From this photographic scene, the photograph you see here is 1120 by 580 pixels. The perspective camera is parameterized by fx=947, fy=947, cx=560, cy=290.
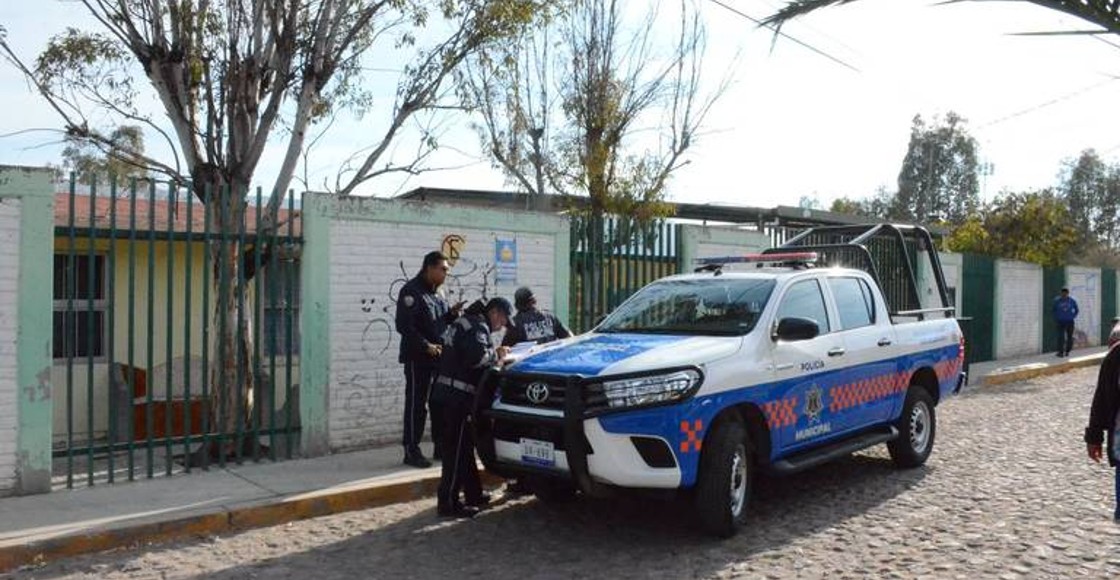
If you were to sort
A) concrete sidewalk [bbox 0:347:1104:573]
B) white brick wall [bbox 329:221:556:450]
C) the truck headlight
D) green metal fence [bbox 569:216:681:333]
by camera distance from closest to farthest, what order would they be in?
the truck headlight → concrete sidewalk [bbox 0:347:1104:573] → white brick wall [bbox 329:221:556:450] → green metal fence [bbox 569:216:681:333]

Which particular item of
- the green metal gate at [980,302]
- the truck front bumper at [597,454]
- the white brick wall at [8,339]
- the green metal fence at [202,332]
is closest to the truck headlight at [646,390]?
the truck front bumper at [597,454]

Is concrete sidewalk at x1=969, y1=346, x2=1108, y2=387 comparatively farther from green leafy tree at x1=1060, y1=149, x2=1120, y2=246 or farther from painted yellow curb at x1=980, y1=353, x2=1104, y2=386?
green leafy tree at x1=1060, y1=149, x2=1120, y2=246

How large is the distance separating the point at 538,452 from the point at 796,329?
1.88 m

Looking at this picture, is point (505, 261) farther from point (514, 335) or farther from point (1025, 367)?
point (1025, 367)

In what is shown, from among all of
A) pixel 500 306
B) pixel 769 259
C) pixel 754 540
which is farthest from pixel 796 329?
pixel 500 306

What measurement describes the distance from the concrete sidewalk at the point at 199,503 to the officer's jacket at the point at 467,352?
1410mm

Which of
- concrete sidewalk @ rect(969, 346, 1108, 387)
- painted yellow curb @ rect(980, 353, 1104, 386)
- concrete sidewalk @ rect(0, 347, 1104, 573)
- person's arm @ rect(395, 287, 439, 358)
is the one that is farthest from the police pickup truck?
concrete sidewalk @ rect(969, 346, 1108, 387)

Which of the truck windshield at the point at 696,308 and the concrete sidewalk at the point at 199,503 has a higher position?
the truck windshield at the point at 696,308

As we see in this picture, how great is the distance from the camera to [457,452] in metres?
6.47

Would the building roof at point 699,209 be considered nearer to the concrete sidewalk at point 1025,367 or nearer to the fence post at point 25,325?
the concrete sidewalk at point 1025,367

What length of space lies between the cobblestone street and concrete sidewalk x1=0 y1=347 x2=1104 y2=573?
133mm

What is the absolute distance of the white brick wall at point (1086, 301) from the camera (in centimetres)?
2304

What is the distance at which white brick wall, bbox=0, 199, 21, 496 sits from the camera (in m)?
6.68

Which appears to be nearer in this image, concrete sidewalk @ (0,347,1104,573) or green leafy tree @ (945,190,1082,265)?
concrete sidewalk @ (0,347,1104,573)
